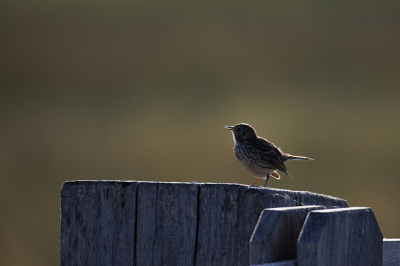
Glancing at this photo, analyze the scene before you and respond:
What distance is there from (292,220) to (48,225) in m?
8.56

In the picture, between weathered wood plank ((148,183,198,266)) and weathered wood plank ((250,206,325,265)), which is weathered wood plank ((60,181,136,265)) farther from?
weathered wood plank ((250,206,325,265))

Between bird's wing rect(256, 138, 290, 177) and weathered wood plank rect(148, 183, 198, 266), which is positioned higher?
bird's wing rect(256, 138, 290, 177)

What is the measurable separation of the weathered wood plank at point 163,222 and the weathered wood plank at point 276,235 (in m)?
0.71

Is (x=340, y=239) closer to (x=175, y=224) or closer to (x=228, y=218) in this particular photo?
(x=228, y=218)

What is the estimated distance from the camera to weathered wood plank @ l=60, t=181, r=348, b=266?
250cm

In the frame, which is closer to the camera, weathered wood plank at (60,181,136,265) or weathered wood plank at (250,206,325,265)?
weathered wood plank at (250,206,325,265)

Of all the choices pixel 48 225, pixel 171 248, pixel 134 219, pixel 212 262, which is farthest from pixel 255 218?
pixel 48 225

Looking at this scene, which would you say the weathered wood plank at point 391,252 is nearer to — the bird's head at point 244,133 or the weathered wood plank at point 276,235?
the weathered wood plank at point 276,235

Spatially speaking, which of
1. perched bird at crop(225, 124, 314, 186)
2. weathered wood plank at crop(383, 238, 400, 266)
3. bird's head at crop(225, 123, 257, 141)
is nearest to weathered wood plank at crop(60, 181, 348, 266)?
weathered wood plank at crop(383, 238, 400, 266)

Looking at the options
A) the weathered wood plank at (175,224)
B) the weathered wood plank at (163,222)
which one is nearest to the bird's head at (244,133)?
the weathered wood plank at (163,222)

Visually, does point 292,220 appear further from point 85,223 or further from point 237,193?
point 85,223

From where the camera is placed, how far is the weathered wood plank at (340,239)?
1.58m

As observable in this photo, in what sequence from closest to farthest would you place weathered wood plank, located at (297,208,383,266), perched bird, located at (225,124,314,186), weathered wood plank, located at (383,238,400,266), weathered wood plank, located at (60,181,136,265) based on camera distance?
weathered wood plank, located at (297,208,383,266)
weathered wood plank, located at (383,238,400,266)
weathered wood plank, located at (60,181,136,265)
perched bird, located at (225,124,314,186)

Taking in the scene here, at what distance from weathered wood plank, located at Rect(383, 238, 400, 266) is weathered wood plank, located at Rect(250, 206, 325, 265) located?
2.99 feet
